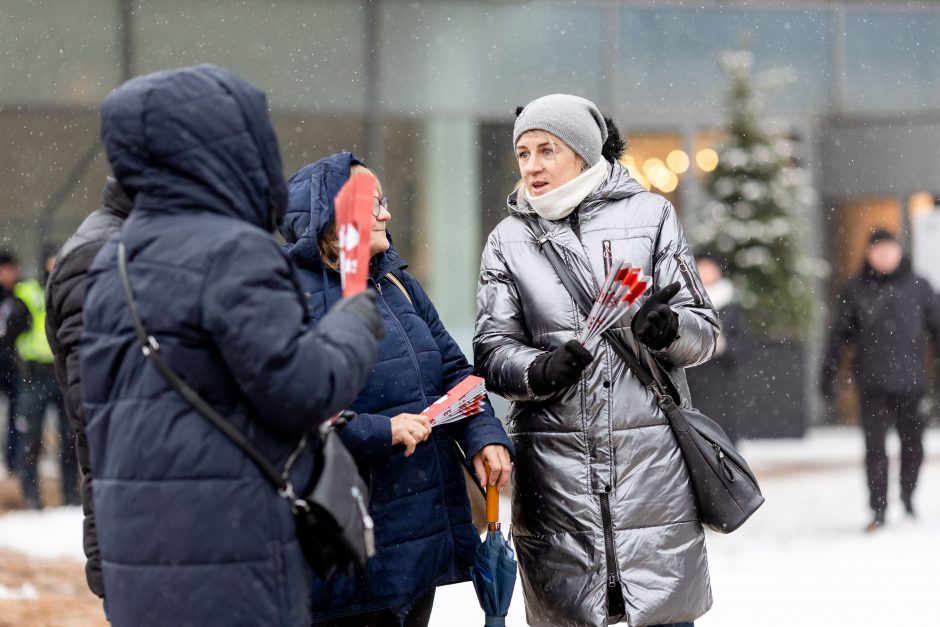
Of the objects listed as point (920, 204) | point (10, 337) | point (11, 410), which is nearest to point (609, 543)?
point (10, 337)

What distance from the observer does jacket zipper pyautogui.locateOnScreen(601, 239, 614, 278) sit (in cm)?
340

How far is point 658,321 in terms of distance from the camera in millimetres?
3195

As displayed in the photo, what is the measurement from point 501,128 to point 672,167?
312 centimetres

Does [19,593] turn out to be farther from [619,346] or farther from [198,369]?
[198,369]

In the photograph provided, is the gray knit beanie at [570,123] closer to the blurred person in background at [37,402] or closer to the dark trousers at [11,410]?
the blurred person in background at [37,402]

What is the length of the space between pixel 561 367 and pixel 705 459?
54 cm

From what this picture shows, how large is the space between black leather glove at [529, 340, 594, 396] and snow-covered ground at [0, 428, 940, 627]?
86.9 inches

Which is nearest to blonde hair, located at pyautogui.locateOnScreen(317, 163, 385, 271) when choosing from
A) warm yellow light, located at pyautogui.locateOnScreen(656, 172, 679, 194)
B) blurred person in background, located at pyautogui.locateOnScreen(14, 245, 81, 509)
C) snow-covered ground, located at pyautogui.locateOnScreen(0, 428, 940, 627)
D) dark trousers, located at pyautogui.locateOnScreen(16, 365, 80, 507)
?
snow-covered ground, located at pyautogui.locateOnScreen(0, 428, 940, 627)

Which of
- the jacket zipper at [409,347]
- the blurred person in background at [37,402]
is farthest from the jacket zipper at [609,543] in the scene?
the blurred person in background at [37,402]

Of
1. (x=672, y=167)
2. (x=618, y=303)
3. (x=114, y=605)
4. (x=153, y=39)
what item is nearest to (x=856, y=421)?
(x=672, y=167)

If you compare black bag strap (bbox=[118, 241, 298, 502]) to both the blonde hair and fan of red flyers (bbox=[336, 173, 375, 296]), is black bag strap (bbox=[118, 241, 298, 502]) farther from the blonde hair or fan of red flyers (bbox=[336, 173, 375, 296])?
the blonde hair

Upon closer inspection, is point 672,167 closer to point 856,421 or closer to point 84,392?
point 856,421

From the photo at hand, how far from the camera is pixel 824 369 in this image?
8.36 meters

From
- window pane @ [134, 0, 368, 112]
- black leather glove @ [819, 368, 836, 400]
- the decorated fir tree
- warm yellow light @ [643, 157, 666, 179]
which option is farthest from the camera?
the decorated fir tree
